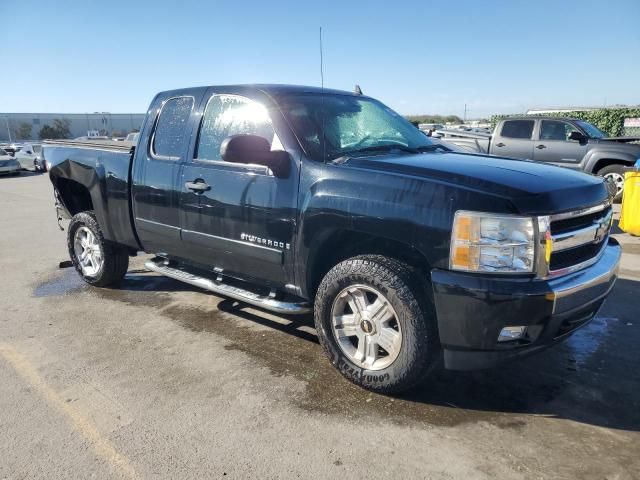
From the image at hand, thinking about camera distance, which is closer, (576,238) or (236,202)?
(576,238)

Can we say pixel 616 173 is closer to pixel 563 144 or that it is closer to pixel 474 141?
pixel 563 144

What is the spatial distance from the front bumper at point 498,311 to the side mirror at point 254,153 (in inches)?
51.2

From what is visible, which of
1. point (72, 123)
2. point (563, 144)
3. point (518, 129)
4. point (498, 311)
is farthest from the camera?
point (72, 123)

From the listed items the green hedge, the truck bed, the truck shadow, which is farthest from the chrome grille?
the green hedge

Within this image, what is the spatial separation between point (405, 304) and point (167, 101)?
9.78 feet

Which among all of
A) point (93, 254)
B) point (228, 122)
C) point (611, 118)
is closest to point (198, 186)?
point (228, 122)

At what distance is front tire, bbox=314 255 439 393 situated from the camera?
9.70 feet

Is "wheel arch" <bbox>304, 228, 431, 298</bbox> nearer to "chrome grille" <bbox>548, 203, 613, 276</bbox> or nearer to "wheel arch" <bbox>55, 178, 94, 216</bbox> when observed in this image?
"chrome grille" <bbox>548, 203, 613, 276</bbox>

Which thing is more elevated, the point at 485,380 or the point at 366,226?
the point at 366,226

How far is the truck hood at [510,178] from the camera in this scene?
272cm

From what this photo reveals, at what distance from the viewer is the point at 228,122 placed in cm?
400

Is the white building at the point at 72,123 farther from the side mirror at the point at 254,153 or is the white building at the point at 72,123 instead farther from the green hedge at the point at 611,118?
the side mirror at the point at 254,153

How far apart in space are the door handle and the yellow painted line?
67.8 inches

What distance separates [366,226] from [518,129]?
973 centimetres
